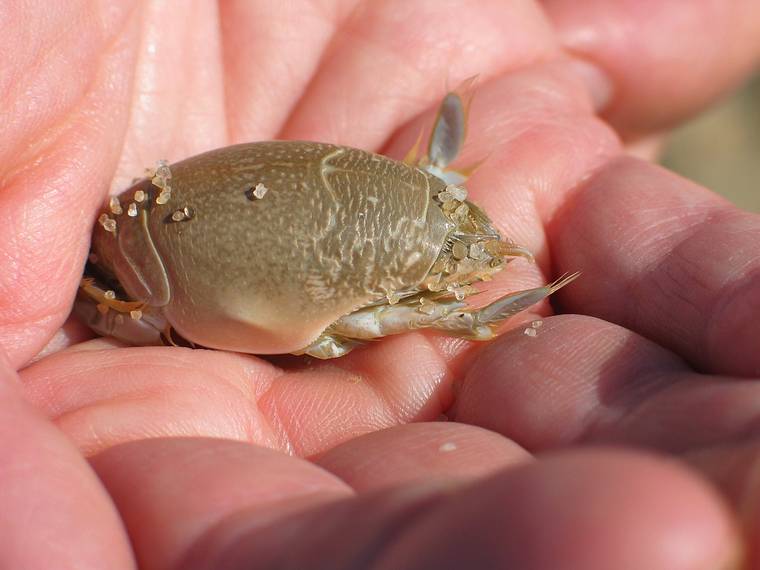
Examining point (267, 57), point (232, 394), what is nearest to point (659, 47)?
point (267, 57)

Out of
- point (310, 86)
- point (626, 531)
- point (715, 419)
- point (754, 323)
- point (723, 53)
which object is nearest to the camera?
point (626, 531)

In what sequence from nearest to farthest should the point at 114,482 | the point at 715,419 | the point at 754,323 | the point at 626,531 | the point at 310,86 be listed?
the point at 626,531 → the point at 715,419 → the point at 114,482 → the point at 754,323 → the point at 310,86

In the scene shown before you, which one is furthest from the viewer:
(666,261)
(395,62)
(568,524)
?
(395,62)

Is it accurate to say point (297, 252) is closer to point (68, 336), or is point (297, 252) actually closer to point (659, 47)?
point (68, 336)

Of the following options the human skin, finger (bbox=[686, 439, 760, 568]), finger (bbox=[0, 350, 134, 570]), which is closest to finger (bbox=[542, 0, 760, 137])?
the human skin

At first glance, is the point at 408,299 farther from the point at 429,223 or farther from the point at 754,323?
the point at 754,323

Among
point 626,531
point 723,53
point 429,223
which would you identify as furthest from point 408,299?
point 723,53

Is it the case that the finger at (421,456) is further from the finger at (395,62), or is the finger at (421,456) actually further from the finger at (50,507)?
the finger at (395,62)
